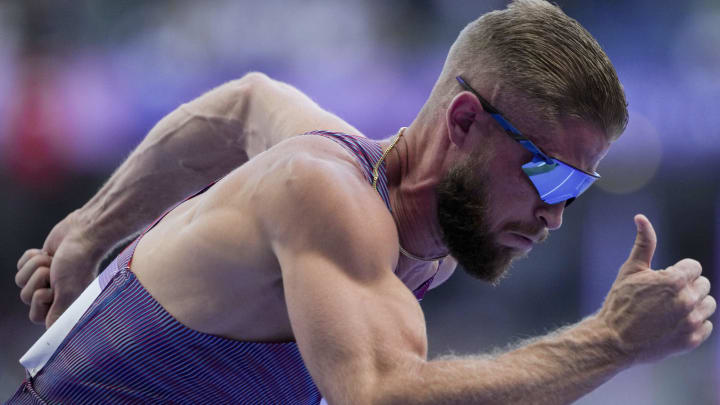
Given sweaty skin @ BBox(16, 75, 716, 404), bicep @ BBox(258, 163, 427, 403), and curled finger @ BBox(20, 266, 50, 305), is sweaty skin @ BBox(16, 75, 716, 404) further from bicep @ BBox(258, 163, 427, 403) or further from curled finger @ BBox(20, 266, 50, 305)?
curled finger @ BBox(20, 266, 50, 305)

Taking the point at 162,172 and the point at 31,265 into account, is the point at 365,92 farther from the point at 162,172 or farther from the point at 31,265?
the point at 31,265

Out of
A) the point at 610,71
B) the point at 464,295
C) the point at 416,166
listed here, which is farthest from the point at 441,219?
the point at 464,295

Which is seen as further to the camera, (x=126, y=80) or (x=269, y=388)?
(x=126, y=80)

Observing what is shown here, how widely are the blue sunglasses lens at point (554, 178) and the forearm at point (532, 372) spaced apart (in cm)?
45

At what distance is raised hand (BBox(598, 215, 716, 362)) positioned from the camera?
5.71 ft

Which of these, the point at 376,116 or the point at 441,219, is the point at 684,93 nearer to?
the point at 376,116

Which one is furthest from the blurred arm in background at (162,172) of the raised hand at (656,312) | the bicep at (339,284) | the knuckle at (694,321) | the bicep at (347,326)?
the knuckle at (694,321)

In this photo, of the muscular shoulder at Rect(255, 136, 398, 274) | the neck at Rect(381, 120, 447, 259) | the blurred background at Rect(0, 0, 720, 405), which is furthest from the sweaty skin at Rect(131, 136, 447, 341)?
the blurred background at Rect(0, 0, 720, 405)

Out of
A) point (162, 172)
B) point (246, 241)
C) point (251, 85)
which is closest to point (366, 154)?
point (246, 241)

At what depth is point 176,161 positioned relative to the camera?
2793 millimetres

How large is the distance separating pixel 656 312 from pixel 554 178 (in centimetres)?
47

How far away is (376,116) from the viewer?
7.12 metres

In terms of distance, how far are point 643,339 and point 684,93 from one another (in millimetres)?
5724

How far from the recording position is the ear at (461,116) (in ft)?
7.04
